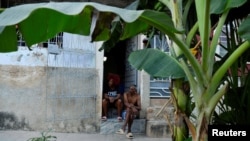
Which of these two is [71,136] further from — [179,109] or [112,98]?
[179,109]

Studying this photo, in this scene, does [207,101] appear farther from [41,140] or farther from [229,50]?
[41,140]

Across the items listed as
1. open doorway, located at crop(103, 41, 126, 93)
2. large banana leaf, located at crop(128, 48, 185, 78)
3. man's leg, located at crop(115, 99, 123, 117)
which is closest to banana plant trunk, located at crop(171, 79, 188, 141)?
large banana leaf, located at crop(128, 48, 185, 78)

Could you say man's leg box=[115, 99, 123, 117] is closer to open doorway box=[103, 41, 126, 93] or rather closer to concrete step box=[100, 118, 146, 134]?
concrete step box=[100, 118, 146, 134]

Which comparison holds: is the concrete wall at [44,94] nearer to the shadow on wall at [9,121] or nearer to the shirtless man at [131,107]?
the shadow on wall at [9,121]

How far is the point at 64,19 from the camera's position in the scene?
1874 mm

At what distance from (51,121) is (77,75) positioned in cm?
99

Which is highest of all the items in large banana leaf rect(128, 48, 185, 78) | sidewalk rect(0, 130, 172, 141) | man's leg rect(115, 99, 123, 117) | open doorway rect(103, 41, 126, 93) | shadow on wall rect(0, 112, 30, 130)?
open doorway rect(103, 41, 126, 93)

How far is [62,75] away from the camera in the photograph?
697 cm

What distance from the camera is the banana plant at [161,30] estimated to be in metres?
1.65

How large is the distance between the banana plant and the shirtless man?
14.4 feet

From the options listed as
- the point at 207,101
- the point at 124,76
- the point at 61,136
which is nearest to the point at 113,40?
the point at 207,101

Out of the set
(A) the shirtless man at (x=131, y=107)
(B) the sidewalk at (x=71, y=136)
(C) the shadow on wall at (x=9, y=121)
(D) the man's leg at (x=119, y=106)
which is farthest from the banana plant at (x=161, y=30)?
(D) the man's leg at (x=119, y=106)

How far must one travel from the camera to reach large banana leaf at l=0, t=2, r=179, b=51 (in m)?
Result: 1.56

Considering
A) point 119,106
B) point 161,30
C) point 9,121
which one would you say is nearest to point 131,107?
point 119,106
